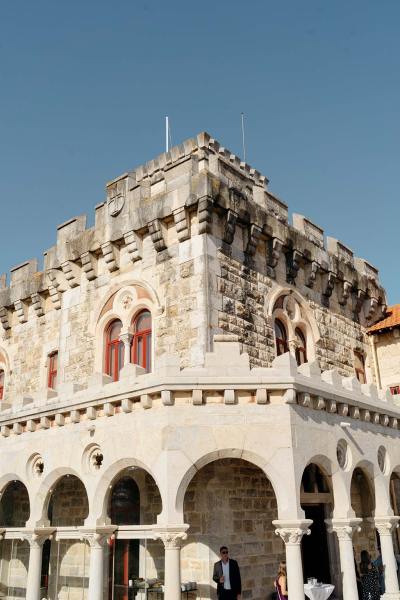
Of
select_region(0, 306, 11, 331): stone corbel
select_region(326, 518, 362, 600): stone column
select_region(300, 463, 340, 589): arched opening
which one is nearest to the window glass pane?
select_region(0, 306, 11, 331): stone corbel

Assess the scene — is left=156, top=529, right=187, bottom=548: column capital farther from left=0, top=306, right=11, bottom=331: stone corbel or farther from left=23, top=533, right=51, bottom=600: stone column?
left=0, top=306, right=11, bottom=331: stone corbel

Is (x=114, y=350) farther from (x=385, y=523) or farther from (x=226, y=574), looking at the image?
(x=385, y=523)

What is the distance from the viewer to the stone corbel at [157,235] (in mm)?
13086

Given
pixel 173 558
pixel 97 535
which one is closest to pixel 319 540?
pixel 173 558

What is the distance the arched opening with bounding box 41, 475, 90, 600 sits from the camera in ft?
40.4

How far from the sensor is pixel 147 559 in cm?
1116

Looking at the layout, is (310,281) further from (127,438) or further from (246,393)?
(127,438)

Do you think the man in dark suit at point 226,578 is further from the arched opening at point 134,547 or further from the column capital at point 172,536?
the arched opening at point 134,547

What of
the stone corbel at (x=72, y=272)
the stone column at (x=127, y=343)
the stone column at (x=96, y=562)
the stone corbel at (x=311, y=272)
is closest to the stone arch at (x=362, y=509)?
the stone corbel at (x=311, y=272)

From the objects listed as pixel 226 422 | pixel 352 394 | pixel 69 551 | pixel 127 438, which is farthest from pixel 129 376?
pixel 69 551

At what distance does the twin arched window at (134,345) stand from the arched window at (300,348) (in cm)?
402

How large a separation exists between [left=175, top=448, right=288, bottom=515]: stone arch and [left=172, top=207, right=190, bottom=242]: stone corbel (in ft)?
17.4

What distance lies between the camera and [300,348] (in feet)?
48.4

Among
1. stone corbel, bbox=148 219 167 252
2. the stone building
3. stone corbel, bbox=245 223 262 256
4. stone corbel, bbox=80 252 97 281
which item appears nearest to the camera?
the stone building
